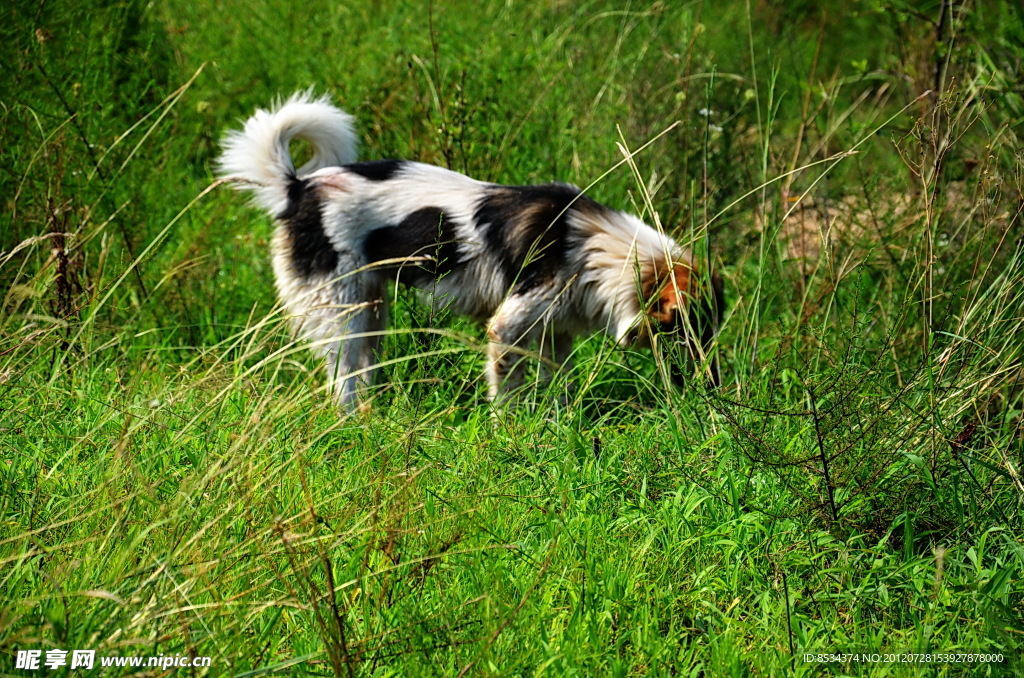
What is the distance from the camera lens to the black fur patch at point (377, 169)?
177 inches

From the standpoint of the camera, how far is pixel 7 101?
435 cm

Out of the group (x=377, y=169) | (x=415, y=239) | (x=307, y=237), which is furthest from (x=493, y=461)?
→ (x=377, y=169)

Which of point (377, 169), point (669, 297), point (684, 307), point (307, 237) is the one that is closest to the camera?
point (684, 307)

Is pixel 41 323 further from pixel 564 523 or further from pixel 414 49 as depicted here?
pixel 414 49

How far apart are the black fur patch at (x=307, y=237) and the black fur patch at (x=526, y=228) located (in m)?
0.71

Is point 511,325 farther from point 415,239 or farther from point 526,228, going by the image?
point 415,239

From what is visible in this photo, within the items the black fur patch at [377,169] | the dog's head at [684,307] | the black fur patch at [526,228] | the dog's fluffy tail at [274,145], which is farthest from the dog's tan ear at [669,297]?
the dog's fluffy tail at [274,145]

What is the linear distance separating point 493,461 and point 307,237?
171 centimetres

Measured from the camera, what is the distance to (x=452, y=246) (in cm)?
439

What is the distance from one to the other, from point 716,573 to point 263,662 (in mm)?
1283

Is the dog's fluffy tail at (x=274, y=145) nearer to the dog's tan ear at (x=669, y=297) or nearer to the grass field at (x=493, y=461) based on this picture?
the grass field at (x=493, y=461)

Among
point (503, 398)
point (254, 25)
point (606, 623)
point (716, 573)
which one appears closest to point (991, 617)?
point (716, 573)

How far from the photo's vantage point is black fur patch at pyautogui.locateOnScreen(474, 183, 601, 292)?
14.0ft

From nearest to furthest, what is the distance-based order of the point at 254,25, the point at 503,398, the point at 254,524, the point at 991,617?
the point at 991,617 < the point at 254,524 < the point at 503,398 < the point at 254,25
